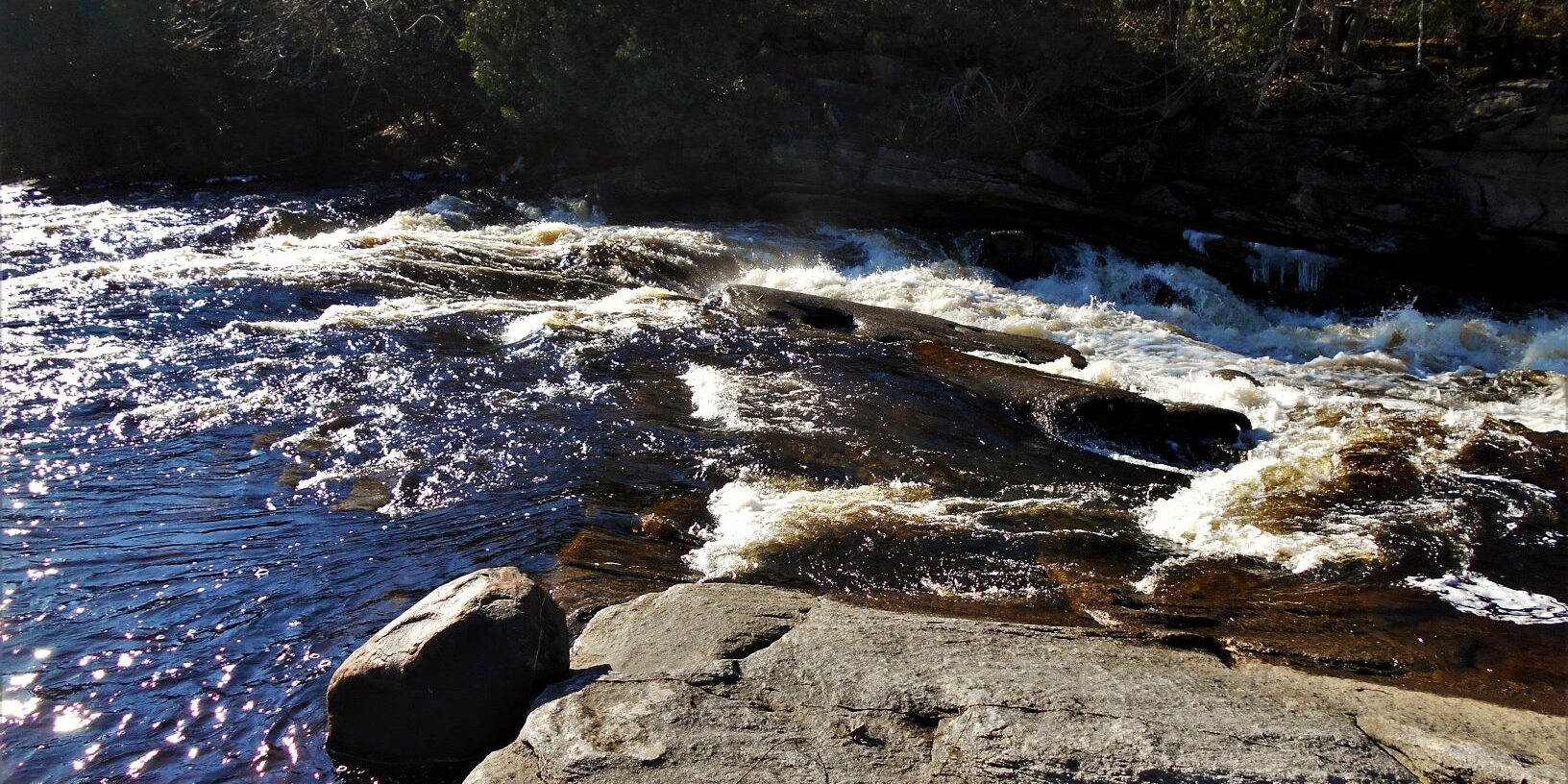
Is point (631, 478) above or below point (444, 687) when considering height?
below

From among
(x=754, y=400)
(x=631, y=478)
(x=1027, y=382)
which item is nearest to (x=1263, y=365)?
(x=1027, y=382)

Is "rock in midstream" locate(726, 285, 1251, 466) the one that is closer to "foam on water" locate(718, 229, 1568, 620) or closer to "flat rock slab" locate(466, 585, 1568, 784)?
"foam on water" locate(718, 229, 1568, 620)

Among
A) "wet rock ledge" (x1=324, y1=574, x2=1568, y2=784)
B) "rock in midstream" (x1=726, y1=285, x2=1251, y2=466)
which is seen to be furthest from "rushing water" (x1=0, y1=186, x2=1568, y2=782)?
"wet rock ledge" (x1=324, y1=574, x2=1568, y2=784)

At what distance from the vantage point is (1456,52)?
15.4m

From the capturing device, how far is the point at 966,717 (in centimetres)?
400

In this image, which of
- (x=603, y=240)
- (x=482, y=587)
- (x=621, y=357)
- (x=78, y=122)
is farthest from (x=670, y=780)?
(x=78, y=122)

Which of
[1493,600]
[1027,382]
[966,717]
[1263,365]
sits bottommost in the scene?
[1263,365]

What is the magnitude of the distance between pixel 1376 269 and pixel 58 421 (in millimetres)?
16414

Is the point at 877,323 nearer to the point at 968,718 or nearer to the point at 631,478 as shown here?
A: the point at 631,478

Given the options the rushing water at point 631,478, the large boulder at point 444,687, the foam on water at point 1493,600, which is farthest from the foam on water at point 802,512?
the foam on water at point 1493,600

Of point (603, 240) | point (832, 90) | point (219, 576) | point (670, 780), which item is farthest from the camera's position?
point (832, 90)

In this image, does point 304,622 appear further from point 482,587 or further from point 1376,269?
point 1376,269

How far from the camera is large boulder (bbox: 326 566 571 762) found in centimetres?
450

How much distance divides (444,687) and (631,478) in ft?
10.9
